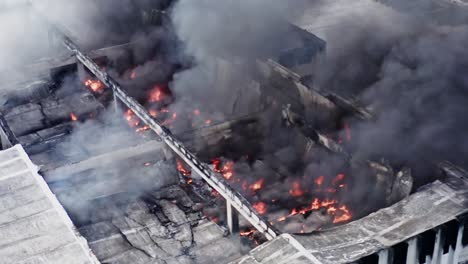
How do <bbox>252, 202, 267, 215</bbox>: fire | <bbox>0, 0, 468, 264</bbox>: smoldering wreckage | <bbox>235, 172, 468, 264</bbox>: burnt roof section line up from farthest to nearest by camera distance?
<bbox>252, 202, 267, 215</bbox>: fire → <bbox>0, 0, 468, 264</bbox>: smoldering wreckage → <bbox>235, 172, 468, 264</bbox>: burnt roof section

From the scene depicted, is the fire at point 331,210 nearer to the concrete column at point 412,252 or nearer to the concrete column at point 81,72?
the concrete column at point 412,252

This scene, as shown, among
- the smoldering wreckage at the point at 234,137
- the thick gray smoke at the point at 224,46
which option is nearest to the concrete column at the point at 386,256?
the smoldering wreckage at the point at 234,137

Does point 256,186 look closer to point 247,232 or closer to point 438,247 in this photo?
point 247,232

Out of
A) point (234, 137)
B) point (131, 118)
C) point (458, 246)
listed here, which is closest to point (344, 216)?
point (458, 246)

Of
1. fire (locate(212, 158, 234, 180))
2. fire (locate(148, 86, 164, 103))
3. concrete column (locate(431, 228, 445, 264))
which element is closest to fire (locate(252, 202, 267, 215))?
fire (locate(212, 158, 234, 180))

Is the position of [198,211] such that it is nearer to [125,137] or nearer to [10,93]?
[125,137]

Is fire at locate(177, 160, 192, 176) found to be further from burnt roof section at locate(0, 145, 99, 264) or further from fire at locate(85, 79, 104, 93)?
fire at locate(85, 79, 104, 93)
